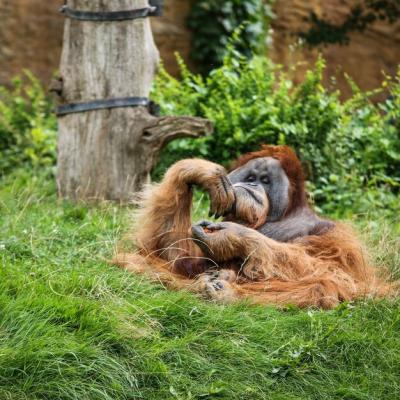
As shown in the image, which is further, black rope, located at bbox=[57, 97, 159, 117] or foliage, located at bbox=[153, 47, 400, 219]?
foliage, located at bbox=[153, 47, 400, 219]

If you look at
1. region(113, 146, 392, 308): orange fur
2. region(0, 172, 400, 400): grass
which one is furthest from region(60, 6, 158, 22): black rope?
region(0, 172, 400, 400): grass

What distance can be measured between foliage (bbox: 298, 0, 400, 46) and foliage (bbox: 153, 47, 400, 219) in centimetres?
374

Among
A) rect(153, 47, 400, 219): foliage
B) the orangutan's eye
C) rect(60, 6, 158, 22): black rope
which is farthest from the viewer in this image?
rect(153, 47, 400, 219): foliage

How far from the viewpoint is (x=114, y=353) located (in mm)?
3119

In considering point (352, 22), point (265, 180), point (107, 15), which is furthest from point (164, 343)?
point (352, 22)

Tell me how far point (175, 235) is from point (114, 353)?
1084 millimetres

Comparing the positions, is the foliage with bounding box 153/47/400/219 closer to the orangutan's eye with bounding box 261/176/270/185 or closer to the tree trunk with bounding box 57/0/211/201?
the tree trunk with bounding box 57/0/211/201

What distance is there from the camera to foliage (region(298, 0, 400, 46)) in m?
10.1

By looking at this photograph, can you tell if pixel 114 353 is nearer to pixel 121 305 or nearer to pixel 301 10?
pixel 121 305

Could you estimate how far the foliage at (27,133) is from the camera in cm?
690

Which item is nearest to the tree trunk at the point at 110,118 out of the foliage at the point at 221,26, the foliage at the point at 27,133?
the foliage at the point at 27,133

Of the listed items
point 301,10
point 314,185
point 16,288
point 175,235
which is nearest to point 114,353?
point 16,288

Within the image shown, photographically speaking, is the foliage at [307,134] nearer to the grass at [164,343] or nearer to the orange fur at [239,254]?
the orange fur at [239,254]

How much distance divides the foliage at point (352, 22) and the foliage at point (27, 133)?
3.43m
